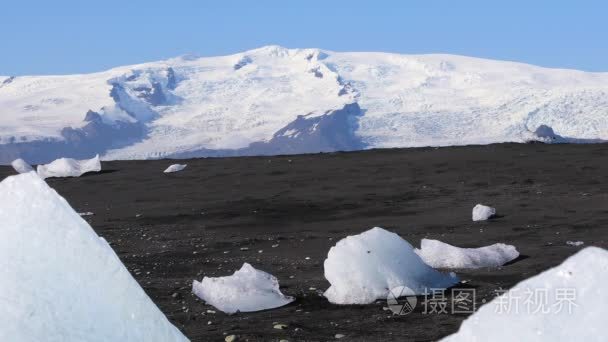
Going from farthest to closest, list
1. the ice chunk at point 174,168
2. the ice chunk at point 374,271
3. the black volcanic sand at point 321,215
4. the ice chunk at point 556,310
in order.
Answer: the ice chunk at point 174,168 → the ice chunk at point 374,271 → the black volcanic sand at point 321,215 → the ice chunk at point 556,310

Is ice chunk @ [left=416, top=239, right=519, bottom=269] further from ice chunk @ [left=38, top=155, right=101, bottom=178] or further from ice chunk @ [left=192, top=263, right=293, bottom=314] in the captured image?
ice chunk @ [left=38, top=155, right=101, bottom=178]

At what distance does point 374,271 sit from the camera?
21.0 feet

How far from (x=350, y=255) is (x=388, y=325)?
1003 millimetres

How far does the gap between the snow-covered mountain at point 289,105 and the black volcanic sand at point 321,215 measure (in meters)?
50.7

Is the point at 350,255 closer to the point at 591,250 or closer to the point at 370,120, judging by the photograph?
the point at 591,250

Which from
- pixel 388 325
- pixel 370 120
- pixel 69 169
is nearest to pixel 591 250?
pixel 388 325

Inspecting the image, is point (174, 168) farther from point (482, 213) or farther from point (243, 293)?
point (243, 293)

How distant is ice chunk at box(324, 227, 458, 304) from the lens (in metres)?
6.28

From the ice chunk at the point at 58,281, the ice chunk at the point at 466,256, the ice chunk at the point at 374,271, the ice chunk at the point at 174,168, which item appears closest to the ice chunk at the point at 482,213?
the ice chunk at the point at 466,256

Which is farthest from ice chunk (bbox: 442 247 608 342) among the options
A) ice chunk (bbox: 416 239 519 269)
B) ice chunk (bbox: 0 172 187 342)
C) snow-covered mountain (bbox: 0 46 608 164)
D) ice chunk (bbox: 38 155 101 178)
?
snow-covered mountain (bbox: 0 46 608 164)

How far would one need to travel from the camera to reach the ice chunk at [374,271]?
6277 mm

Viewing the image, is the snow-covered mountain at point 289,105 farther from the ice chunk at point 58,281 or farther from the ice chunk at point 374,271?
the ice chunk at point 58,281

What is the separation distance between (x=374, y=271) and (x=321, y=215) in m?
5.71

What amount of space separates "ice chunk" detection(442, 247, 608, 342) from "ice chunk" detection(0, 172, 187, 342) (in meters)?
1.28
